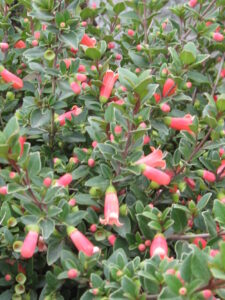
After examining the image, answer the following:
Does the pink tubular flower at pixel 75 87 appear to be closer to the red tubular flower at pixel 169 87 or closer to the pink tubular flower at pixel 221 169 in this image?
the red tubular flower at pixel 169 87

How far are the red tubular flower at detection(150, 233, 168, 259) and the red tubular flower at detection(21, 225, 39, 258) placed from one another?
18.8 inches

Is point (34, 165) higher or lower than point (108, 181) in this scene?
higher

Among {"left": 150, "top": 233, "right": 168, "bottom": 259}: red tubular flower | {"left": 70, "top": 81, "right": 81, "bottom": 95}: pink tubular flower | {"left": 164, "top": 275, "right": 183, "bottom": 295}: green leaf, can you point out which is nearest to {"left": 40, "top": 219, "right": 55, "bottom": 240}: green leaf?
{"left": 150, "top": 233, "right": 168, "bottom": 259}: red tubular flower

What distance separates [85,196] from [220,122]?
70 cm

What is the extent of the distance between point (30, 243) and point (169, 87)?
997 mm

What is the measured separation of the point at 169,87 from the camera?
2.20 m

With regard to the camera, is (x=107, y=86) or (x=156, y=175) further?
(x=107, y=86)

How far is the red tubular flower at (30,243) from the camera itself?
1723 mm

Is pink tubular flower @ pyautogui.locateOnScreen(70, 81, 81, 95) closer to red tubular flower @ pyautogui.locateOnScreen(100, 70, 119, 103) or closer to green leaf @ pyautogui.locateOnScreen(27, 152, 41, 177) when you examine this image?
red tubular flower @ pyautogui.locateOnScreen(100, 70, 119, 103)

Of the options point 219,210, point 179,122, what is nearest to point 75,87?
point 179,122

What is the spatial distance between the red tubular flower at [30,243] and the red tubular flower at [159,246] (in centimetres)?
48

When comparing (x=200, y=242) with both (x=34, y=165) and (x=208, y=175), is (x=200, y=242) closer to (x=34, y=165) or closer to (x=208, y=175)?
(x=208, y=175)

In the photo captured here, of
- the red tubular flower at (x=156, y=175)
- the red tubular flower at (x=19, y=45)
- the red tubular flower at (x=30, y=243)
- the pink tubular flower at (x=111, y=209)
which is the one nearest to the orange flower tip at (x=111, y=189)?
the pink tubular flower at (x=111, y=209)

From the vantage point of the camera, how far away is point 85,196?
6.97ft
